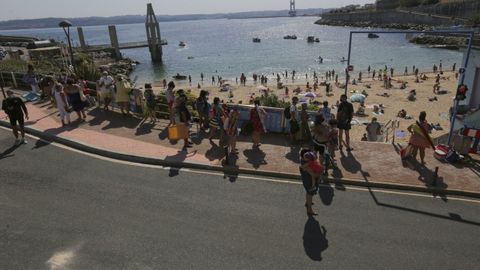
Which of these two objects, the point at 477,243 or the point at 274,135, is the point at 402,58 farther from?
the point at 477,243

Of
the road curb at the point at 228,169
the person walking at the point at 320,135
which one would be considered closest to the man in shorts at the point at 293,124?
the person walking at the point at 320,135

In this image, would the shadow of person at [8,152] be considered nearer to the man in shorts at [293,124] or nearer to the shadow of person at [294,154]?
the shadow of person at [294,154]

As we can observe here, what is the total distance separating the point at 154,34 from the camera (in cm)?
7500

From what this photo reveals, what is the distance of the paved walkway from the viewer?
9.21m

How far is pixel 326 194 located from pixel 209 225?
2.98 meters

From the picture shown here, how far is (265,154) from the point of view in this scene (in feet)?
35.0

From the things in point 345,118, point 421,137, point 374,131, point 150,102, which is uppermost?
point 150,102

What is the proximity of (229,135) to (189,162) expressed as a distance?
143cm

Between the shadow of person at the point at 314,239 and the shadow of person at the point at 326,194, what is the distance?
2.87 ft

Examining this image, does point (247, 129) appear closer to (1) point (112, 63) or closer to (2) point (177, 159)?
(2) point (177, 159)

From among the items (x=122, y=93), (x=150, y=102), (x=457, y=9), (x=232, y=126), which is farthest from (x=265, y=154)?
(x=457, y=9)

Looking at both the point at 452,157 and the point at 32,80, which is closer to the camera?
the point at 452,157

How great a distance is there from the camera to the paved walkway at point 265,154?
30.2 feet

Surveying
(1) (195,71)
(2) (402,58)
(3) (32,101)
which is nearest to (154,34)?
(1) (195,71)
